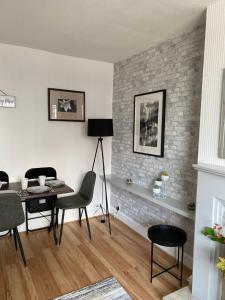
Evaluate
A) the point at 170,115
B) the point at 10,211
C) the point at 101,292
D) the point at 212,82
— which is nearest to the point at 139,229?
the point at 101,292

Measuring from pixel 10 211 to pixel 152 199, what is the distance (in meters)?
1.54

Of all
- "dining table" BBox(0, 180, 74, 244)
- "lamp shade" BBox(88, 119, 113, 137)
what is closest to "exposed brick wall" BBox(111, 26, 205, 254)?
"lamp shade" BBox(88, 119, 113, 137)

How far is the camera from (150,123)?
302 cm

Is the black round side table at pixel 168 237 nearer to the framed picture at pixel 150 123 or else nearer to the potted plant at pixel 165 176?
the potted plant at pixel 165 176

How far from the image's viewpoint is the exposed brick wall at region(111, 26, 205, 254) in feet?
7.98

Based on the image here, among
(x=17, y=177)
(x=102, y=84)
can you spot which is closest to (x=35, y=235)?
(x=17, y=177)

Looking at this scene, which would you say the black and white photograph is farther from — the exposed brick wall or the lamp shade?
the exposed brick wall

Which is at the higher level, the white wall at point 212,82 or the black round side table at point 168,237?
the white wall at point 212,82

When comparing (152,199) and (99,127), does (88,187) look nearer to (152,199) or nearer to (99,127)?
(99,127)

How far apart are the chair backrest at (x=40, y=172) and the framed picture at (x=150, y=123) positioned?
1249mm

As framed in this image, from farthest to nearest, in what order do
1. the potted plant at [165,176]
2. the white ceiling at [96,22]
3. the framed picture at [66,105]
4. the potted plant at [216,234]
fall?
the framed picture at [66,105] → the potted plant at [165,176] → the white ceiling at [96,22] → the potted plant at [216,234]

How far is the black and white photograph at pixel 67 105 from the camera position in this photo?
3420 millimetres

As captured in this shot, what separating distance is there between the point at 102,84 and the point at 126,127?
85cm

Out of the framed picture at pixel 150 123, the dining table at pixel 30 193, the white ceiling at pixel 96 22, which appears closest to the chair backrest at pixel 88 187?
the dining table at pixel 30 193
